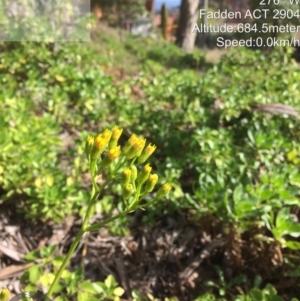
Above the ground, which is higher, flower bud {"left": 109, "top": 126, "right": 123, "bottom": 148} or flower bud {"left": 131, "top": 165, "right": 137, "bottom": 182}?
flower bud {"left": 109, "top": 126, "right": 123, "bottom": 148}

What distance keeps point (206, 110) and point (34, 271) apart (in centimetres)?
127

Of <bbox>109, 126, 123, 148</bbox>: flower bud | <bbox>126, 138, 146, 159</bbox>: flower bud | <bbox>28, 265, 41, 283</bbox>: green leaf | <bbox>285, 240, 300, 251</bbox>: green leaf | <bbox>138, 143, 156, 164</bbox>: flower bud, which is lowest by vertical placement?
<bbox>28, 265, 41, 283</bbox>: green leaf

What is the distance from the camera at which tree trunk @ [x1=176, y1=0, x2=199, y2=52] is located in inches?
377

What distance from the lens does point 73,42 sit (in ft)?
11.6

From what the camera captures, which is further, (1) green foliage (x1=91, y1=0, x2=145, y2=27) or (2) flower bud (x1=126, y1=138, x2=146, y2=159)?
(1) green foliage (x1=91, y1=0, x2=145, y2=27)

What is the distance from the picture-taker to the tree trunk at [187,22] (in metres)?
9.57

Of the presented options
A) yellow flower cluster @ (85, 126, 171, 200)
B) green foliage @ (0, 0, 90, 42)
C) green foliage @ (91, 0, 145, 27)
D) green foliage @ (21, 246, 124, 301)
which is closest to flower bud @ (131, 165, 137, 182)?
yellow flower cluster @ (85, 126, 171, 200)

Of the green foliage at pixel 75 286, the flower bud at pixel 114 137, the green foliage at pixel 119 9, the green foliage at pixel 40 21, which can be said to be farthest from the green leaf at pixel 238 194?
the green foliage at pixel 119 9

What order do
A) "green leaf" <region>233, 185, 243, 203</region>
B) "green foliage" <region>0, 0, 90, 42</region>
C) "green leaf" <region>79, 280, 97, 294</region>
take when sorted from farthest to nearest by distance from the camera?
"green foliage" <region>0, 0, 90, 42</region> → "green leaf" <region>233, 185, 243, 203</region> → "green leaf" <region>79, 280, 97, 294</region>

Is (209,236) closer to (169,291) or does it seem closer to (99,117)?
(169,291)

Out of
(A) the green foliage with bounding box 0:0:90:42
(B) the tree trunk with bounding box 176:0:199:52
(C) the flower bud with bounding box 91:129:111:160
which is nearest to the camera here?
(C) the flower bud with bounding box 91:129:111:160

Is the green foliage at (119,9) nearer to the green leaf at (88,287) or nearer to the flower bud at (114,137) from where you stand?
the green leaf at (88,287)

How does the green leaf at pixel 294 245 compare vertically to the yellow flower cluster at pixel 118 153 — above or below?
below

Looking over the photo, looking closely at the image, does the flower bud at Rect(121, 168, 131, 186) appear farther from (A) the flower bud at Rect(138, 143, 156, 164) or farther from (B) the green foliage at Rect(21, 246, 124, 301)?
(B) the green foliage at Rect(21, 246, 124, 301)
